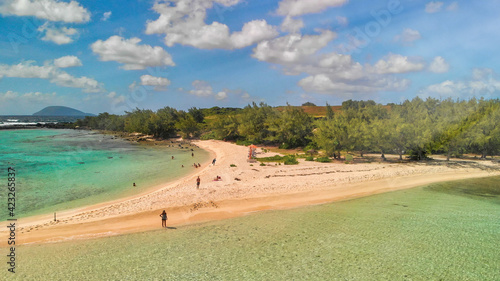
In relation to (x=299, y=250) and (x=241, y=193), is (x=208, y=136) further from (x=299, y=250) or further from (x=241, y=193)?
(x=299, y=250)

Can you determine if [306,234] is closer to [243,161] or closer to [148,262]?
[148,262]

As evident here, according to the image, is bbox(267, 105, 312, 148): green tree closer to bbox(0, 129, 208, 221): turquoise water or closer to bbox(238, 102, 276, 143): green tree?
bbox(238, 102, 276, 143): green tree

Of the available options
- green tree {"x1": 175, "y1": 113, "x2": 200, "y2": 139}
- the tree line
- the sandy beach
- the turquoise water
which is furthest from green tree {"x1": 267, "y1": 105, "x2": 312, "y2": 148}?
green tree {"x1": 175, "y1": 113, "x2": 200, "y2": 139}

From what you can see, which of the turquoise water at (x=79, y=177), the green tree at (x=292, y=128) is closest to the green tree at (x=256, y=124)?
the green tree at (x=292, y=128)

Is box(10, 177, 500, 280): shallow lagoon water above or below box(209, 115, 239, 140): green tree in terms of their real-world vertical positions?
A: below

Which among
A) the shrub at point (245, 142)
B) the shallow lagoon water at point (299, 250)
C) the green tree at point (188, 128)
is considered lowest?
the shallow lagoon water at point (299, 250)

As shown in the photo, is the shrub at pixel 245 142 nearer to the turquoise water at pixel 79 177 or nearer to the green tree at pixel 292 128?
the green tree at pixel 292 128
